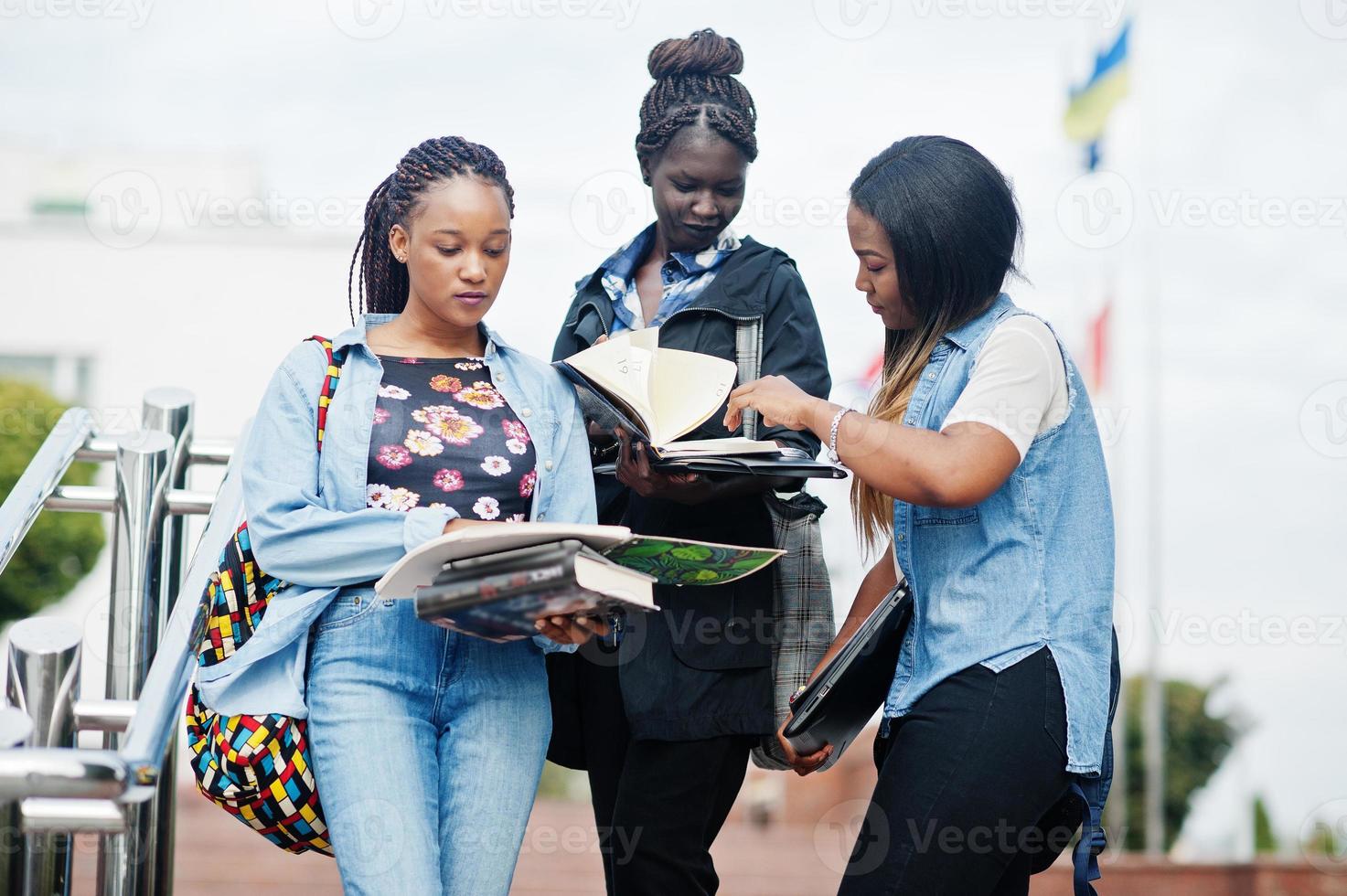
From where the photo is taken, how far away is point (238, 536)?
238cm

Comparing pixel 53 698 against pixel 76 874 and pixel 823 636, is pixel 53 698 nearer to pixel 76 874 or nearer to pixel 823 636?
pixel 823 636

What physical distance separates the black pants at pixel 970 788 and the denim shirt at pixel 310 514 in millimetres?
642

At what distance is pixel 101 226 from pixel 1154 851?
1466cm

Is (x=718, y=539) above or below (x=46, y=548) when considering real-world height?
above

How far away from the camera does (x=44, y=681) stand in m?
2.44

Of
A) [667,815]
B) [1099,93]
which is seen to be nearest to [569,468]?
[667,815]

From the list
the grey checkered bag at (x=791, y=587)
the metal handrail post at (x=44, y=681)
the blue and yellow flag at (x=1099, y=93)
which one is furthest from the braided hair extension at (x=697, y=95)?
the blue and yellow flag at (x=1099, y=93)

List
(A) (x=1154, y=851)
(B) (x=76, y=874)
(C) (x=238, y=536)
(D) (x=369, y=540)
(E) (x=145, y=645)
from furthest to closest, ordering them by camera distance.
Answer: (A) (x=1154, y=851)
(B) (x=76, y=874)
(E) (x=145, y=645)
(C) (x=238, y=536)
(D) (x=369, y=540)

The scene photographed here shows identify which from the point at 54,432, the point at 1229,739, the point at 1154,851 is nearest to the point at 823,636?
the point at 54,432

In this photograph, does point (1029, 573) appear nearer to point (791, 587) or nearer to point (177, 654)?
point (791, 587)

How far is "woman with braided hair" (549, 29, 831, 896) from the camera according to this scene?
260 centimetres

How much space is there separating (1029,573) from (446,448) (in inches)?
39.4

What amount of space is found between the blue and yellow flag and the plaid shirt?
378 inches

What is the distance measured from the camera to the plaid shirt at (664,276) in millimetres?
2910
